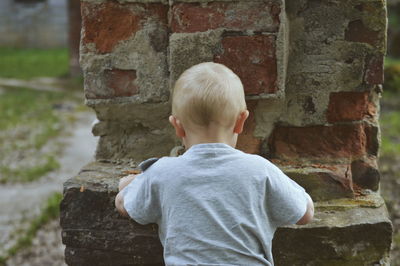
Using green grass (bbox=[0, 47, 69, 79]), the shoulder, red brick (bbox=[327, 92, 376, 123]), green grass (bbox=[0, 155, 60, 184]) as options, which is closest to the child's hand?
the shoulder

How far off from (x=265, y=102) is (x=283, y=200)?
1.31 ft

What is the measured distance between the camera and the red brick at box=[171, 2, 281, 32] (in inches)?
57.5

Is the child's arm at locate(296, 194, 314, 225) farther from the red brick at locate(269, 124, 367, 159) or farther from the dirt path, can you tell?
the dirt path

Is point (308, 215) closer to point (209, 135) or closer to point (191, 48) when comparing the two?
point (209, 135)

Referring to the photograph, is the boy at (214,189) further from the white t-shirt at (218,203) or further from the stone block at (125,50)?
the stone block at (125,50)

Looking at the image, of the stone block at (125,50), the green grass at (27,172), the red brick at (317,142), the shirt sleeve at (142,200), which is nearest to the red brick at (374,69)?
the red brick at (317,142)

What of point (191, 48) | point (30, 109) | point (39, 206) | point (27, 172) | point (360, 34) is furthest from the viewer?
point (30, 109)

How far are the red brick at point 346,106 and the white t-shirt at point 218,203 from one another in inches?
17.0

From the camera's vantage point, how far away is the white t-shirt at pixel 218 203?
1.22 meters

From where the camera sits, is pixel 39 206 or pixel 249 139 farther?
pixel 39 206

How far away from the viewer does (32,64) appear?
1249 cm

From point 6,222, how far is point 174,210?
2.29 meters

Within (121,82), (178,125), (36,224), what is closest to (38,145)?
(36,224)

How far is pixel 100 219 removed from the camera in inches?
58.1
